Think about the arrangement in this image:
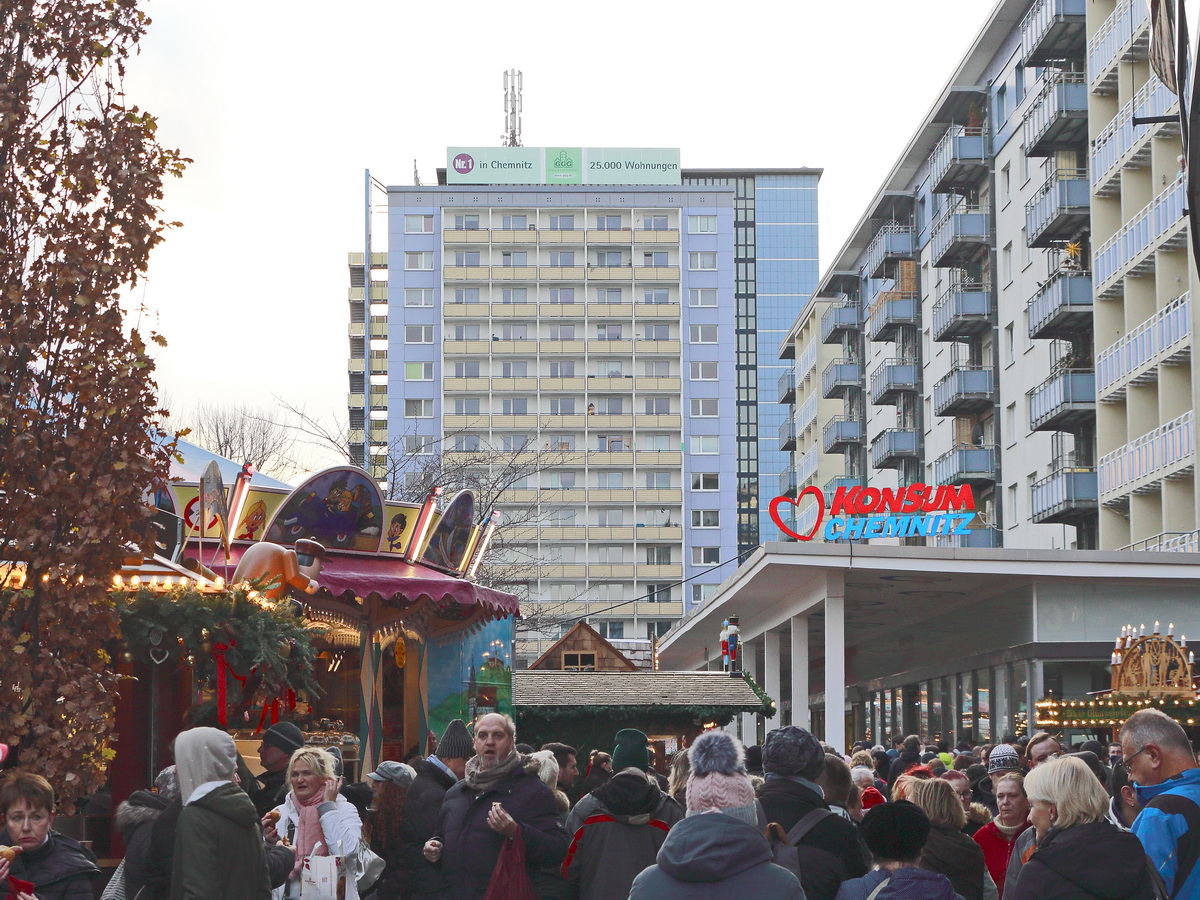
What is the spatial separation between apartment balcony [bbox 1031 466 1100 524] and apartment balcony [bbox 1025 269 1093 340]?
374cm

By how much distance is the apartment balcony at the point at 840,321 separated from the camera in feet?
232

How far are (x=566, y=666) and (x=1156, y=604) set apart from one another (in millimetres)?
15405

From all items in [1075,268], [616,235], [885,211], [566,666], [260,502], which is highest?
[616,235]

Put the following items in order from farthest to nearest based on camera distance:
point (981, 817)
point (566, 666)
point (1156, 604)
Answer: point (566, 666), point (1156, 604), point (981, 817)

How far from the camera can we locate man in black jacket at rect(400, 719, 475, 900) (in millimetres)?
8812

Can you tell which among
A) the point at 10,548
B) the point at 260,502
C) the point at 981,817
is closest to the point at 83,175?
the point at 10,548

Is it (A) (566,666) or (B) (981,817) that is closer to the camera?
(B) (981,817)

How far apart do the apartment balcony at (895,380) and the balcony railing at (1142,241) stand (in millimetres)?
18959

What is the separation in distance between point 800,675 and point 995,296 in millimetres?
20585

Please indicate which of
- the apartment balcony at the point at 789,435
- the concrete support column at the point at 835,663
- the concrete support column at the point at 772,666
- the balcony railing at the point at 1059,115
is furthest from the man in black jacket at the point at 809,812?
the apartment balcony at the point at 789,435

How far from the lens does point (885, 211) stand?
64.2m

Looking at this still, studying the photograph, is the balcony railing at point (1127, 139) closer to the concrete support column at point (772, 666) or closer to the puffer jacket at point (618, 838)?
the concrete support column at point (772, 666)

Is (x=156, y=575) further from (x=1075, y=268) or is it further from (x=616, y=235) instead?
(x=616, y=235)

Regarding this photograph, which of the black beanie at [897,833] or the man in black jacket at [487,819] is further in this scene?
the man in black jacket at [487,819]
